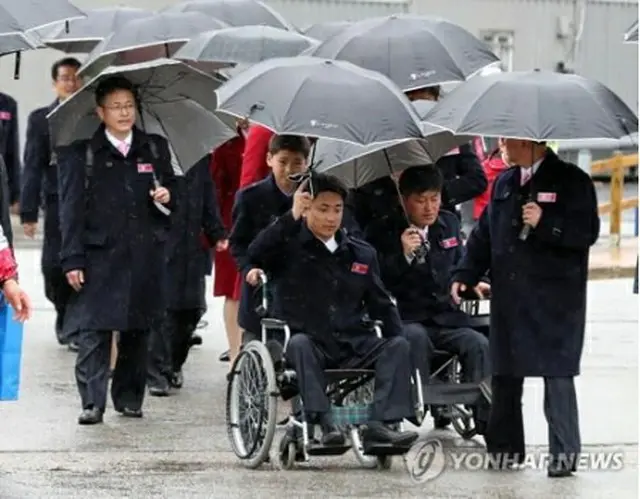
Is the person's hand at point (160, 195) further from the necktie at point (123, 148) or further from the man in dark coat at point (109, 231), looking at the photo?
the necktie at point (123, 148)

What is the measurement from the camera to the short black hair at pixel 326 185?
9.36 meters

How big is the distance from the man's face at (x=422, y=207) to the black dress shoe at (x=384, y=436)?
136cm

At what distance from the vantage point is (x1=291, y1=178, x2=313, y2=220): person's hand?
9.42m

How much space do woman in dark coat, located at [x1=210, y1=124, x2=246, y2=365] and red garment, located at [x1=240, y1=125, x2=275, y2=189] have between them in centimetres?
72

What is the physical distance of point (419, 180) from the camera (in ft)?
33.1

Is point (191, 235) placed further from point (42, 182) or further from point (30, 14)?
point (30, 14)

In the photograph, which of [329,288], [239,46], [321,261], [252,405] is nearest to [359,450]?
[252,405]

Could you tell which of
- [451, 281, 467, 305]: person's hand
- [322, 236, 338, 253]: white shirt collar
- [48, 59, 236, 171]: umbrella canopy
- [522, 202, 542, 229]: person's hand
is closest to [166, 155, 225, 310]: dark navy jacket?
[48, 59, 236, 171]: umbrella canopy

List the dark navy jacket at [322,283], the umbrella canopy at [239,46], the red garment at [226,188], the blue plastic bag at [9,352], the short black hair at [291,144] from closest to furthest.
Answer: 1. the blue plastic bag at [9,352]
2. the dark navy jacket at [322,283]
3. the short black hair at [291,144]
4. the umbrella canopy at [239,46]
5. the red garment at [226,188]

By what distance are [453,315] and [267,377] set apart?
4.53 feet

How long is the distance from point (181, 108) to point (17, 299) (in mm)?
3500

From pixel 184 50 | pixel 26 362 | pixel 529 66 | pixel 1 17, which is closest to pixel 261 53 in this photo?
pixel 184 50

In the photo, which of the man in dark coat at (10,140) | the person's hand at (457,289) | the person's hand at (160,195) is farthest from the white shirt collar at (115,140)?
the man in dark coat at (10,140)

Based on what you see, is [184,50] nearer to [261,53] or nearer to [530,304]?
[261,53]
